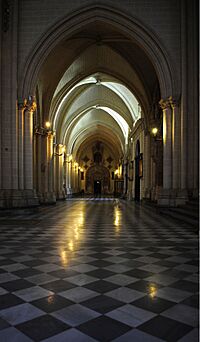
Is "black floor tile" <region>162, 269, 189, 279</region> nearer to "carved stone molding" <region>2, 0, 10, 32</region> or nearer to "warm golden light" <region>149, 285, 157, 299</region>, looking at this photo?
"warm golden light" <region>149, 285, 157, 299</region>

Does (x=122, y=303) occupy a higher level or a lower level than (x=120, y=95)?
lower

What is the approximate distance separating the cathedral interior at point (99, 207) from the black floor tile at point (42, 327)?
1 centimetres

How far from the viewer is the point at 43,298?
2.88 metres

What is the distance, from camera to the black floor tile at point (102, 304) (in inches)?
103

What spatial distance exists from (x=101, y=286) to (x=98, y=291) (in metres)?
0.16

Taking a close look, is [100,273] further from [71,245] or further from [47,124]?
[47,124]

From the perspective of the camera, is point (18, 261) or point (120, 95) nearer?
point (18, 261)

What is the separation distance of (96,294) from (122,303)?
0.33m

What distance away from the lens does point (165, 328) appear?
2.28 m

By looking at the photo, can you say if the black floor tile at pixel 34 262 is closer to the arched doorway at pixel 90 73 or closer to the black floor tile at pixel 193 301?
the black floor tile at pixel 193 301

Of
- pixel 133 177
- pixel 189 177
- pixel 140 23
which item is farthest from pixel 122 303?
pixel 133 177

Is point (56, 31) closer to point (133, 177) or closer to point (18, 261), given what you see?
point (18, 261)

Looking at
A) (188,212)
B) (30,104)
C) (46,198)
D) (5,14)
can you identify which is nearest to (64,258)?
(188,212)

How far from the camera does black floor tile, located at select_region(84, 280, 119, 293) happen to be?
3.14m
